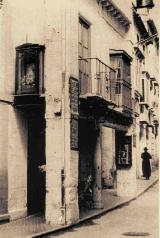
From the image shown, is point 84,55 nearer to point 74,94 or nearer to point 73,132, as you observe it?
point 74,94

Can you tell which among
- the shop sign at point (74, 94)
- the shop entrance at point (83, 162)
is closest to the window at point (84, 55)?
the shop sign at point (74, 94)

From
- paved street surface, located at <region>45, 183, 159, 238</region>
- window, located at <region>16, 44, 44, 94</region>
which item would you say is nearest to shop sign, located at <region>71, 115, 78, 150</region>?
window, located at <region>16, 44, 44, 94</region>

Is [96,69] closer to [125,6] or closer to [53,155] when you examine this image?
[53,155]

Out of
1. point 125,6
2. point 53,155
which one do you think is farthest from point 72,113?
point 125,6

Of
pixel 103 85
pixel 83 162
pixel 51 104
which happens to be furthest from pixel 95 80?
pixel 51 104

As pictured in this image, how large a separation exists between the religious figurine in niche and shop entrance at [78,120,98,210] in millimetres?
2741

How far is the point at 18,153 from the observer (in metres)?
13.8

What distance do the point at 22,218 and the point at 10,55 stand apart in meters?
4.27

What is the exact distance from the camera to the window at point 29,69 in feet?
44.3

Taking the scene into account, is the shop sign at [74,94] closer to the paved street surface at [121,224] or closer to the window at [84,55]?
the window at [84,55]

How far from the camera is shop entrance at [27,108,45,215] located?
48.0ft

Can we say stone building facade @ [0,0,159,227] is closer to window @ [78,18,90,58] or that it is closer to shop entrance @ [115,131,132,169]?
window @ [78,18,90,58]

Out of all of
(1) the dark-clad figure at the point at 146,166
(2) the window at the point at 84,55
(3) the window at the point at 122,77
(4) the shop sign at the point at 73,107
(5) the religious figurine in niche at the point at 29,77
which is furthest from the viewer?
(1) the dark-clad figure at the point at 146,166

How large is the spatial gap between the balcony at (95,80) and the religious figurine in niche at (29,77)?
1.35 m
